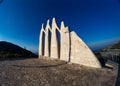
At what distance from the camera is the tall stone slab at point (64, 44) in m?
12.5

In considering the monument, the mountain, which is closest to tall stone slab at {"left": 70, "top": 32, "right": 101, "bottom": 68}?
the monument

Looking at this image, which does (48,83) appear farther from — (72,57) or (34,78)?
(72,57)

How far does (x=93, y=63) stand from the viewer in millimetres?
10875

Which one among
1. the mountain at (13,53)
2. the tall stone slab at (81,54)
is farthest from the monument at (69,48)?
the mountain at (13,53)

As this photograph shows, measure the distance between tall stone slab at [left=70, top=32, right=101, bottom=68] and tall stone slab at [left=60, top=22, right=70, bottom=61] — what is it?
1.26 feet

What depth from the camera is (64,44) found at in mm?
12898

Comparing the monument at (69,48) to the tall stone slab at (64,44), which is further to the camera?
the tall stone slab at (64,44)

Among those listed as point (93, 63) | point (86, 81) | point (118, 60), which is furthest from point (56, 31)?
point (86, 81)

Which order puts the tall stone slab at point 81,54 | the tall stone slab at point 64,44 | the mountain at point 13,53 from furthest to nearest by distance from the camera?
the mountain at point 13,53
the tall stone slab at point 64,44
the tall stone slab at point 81,54

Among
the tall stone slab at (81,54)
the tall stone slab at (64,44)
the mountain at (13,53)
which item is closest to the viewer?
the tall stone slab at (81,54)

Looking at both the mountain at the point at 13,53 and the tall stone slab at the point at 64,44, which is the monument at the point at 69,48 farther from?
the mountain at the point at 13,53

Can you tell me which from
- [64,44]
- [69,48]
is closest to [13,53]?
[64,44]

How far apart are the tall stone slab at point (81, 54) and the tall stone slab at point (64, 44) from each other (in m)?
0.38

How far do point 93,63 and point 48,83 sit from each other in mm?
4655
